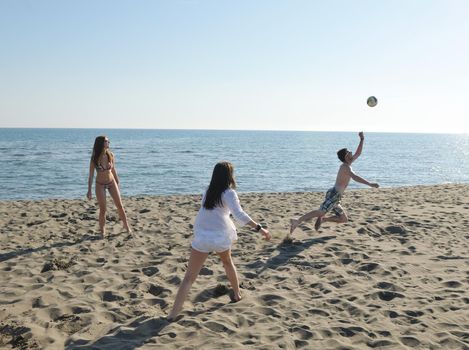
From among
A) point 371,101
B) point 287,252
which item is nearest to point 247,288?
point 287,252

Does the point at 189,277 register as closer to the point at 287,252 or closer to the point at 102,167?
the point at 287,252

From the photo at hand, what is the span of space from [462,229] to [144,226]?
7008 mm

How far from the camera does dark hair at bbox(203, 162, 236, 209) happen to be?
14.0 ft

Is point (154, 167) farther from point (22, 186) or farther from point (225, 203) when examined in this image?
point (225, 203)

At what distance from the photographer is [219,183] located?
4.30 metres

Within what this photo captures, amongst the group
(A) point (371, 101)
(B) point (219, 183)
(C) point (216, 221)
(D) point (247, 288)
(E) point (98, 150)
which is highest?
(A) point (371, 101)

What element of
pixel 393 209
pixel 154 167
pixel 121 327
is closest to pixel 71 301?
pixel 121 327

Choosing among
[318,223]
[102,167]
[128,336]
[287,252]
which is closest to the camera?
[128,336]

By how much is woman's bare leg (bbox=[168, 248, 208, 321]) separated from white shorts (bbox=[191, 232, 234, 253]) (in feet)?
0.27

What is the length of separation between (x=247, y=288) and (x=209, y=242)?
1541 mm

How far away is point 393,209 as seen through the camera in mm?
11820

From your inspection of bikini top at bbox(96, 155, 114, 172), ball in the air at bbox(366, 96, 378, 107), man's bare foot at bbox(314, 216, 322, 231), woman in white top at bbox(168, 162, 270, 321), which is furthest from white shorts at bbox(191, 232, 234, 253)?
ball in the air at bbox(366, 96, 378, 107)

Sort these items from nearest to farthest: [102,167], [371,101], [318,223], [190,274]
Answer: [190,274] → [102,167] → [318,223] → [371,101]

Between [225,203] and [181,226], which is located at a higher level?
[225,203]
